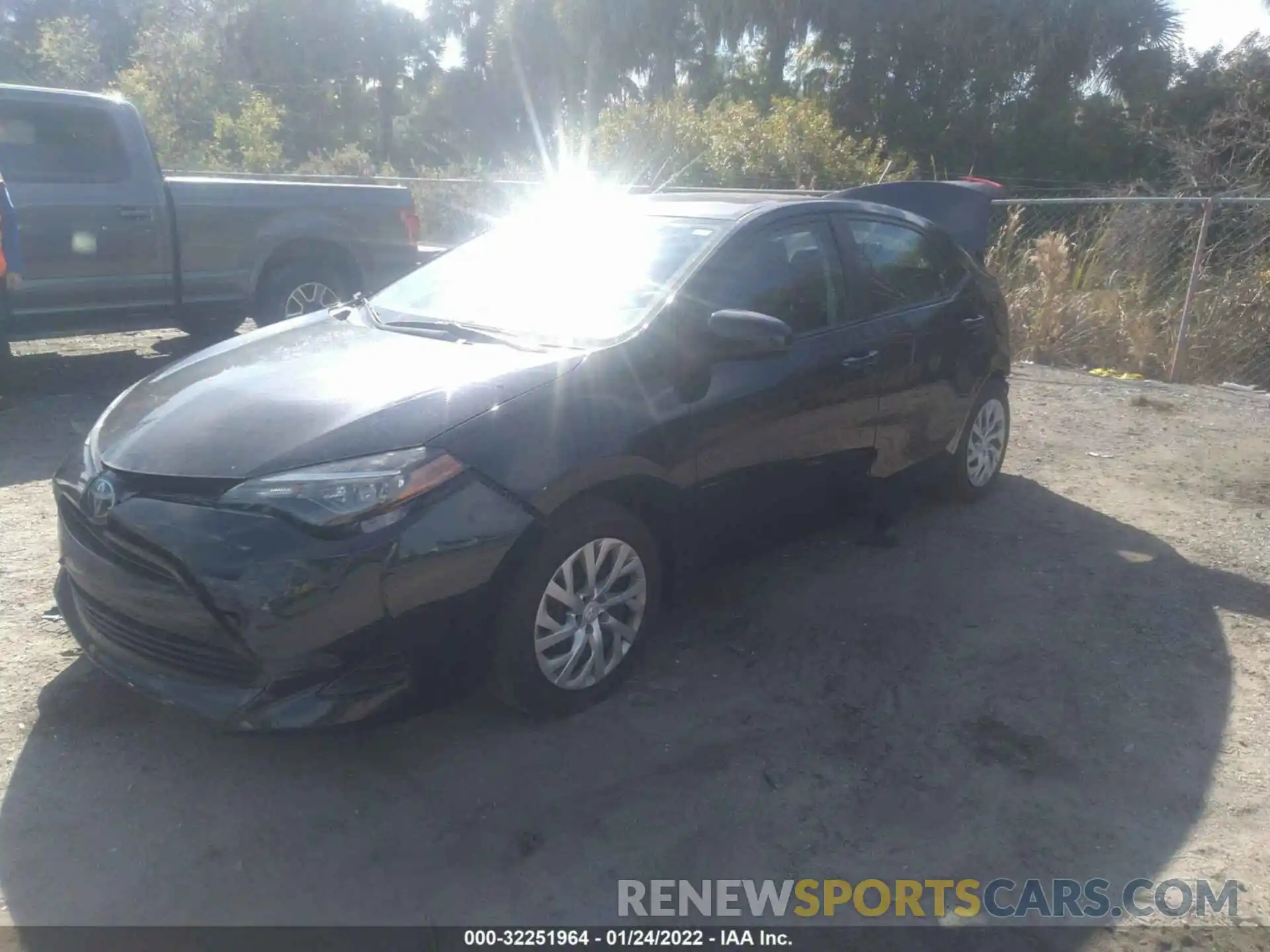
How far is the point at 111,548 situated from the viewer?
3426 mm

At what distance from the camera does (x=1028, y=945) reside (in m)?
2.94

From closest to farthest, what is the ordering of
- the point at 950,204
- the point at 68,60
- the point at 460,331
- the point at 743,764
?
the point at 743,764 < the point at 460,331 < the point at 950,204 < the point at 68,60

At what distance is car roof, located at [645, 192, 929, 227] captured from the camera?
4.72 meters

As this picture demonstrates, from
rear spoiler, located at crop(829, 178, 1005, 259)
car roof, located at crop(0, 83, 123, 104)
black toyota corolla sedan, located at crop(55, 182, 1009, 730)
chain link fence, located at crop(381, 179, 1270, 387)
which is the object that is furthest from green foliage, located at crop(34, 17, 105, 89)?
black toyota corolla sedan, located at crop(55, 182, 1009, 730)

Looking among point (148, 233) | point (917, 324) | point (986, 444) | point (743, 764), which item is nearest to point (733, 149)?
point (148, 233)

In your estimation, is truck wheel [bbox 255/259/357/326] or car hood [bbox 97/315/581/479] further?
truck wheel [bbox 255/259/357/326]

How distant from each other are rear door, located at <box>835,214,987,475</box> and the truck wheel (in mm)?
5106

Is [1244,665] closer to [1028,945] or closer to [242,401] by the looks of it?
[1028,945]

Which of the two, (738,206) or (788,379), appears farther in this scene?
(738,206)

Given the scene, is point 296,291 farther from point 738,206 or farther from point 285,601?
point 285,601

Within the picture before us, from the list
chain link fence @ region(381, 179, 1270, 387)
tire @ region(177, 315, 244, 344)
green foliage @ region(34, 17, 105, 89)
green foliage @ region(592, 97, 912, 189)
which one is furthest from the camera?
green foliage @ region(34, 17, 105, 89)

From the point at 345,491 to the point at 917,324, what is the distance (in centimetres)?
306

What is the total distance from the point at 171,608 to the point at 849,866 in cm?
208

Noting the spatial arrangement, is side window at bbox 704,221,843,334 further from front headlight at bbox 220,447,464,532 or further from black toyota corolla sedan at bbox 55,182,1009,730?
front headlight at bbox 220,447,464,532
